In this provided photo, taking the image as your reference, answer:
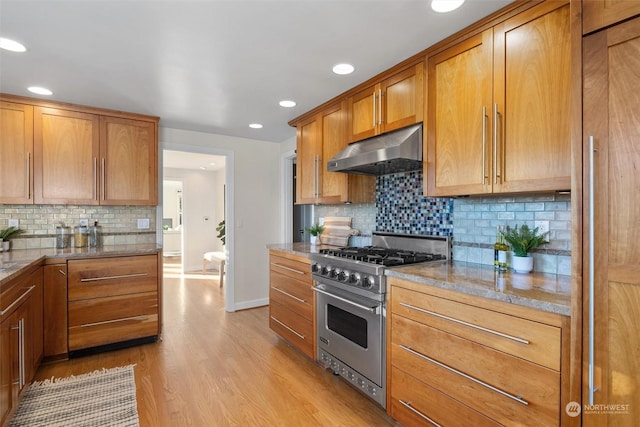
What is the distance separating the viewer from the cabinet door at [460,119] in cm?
175

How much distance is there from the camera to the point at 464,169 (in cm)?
187

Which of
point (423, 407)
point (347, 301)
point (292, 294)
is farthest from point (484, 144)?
point (292, 294)

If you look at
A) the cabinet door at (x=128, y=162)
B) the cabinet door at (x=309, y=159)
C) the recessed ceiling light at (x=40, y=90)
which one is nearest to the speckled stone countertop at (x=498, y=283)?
the cabinet door at (x=309, y=159)

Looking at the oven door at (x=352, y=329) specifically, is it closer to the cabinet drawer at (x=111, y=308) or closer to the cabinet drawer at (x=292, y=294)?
the cabinet drawer at (x=292, y=294)

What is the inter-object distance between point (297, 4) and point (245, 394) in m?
2.44

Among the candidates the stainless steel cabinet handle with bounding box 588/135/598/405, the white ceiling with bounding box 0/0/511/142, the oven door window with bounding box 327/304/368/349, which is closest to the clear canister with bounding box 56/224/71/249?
the white ceiling with bounding box 0/0/511/142

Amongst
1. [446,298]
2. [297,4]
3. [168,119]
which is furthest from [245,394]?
[168,119]

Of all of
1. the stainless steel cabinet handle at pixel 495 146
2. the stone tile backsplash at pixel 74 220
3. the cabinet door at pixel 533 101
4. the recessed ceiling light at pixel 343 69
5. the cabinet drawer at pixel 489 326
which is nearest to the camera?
the cabinet drawer at pixel 489 326

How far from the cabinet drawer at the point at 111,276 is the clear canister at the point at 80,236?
0.53 metres

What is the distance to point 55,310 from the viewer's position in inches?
105

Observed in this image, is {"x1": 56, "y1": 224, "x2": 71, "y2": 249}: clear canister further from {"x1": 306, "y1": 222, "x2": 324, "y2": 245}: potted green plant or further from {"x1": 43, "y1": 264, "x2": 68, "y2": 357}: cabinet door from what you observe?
{"x1": 306, "y1": 222, "x2": 324, "y2": 245}: potted green plant

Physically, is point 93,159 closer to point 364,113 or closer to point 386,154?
point 364,113

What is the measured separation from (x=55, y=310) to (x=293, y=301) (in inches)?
77.7

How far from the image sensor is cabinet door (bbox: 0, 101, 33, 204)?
9.14 ft
